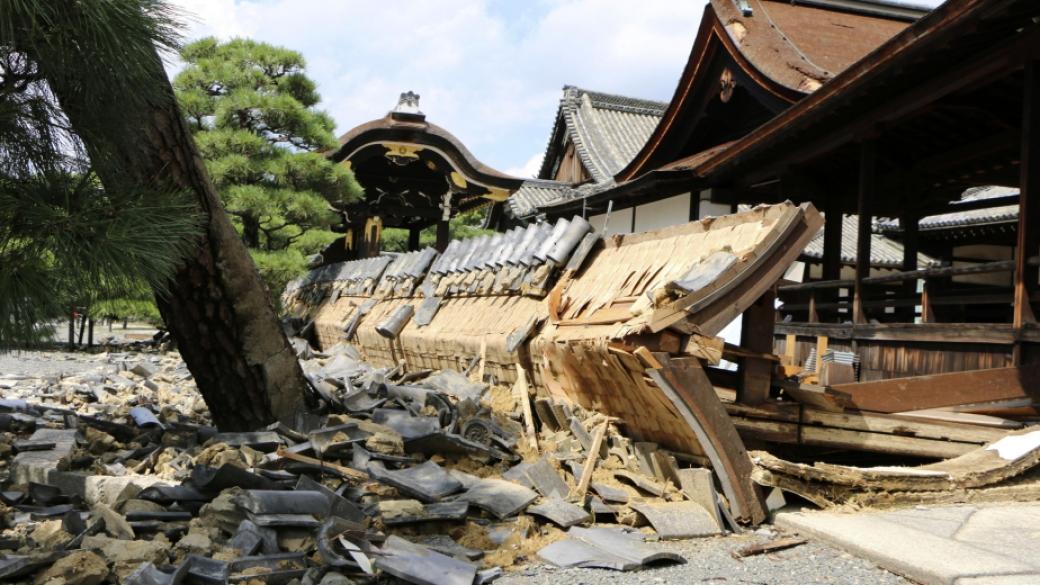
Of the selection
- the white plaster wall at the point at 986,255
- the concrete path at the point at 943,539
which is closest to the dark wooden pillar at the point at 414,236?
the white plaster wall at the point at 986,255

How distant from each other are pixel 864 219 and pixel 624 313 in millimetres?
4249

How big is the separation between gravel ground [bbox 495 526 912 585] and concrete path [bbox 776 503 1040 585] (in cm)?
7

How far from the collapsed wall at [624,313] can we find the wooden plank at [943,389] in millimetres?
885

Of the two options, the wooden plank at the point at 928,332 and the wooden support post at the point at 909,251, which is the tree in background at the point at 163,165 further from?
the wooden support post at the point at 909,251

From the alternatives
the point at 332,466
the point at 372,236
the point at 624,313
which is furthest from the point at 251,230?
the point at 624,313

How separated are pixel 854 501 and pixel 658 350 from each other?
3.79ft

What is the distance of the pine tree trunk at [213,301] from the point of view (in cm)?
385

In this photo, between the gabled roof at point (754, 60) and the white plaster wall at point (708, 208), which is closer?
the gabled roof at point (754, 60)

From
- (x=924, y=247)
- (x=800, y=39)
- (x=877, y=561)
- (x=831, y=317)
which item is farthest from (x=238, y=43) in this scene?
(x=877, y=561)

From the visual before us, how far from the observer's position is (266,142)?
14.2 m

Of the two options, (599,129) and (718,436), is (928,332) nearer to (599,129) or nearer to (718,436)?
(718,436)

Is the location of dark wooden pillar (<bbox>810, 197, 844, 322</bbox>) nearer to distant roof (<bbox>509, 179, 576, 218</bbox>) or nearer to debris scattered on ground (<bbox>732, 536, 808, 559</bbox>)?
debris scattered on ground (<bbox>732, 536, 808, 559</bbox>)

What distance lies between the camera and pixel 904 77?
616cm

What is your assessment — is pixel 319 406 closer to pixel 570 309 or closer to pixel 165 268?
pixel 570 309
